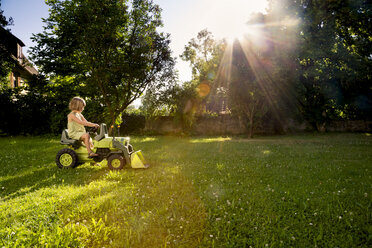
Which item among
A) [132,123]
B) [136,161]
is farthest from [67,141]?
[132,123]

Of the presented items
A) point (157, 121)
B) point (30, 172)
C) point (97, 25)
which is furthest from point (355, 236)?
point (157, 121)

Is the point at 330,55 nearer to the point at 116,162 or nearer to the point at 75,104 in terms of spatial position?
the point at 116,162

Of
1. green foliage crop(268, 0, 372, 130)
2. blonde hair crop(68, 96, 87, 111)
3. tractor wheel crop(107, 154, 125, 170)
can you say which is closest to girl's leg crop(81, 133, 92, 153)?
tractor wheel crop(107, 154, 125, 170)

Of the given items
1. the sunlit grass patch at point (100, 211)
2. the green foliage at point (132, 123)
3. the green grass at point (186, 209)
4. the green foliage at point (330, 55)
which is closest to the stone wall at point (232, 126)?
the green foliage at point (132, 123)

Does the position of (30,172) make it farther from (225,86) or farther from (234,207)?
(225,86)

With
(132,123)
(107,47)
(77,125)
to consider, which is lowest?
(77,125)

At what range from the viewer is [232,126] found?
83.1 ft

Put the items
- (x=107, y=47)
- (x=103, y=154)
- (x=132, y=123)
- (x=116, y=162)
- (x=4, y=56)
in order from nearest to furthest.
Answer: (x=116, y=162) < (x=103, y=154) < (x=107, y=47) < (x=4, y=56) < (x=132, y=123)

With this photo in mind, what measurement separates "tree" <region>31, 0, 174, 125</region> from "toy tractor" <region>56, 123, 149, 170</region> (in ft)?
31.4

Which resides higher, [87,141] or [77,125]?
[77,125]

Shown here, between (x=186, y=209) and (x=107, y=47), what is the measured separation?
51.9 ft

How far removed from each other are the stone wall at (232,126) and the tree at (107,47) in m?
6.06

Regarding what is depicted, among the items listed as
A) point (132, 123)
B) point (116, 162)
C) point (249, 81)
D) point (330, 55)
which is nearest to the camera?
point (116, 162)

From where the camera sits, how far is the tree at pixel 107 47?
15.6 metres
